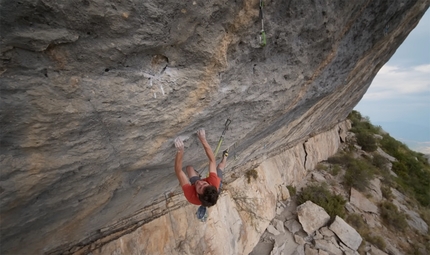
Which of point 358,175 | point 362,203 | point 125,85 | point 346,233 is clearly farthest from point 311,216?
point 125,85

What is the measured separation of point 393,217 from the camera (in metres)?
8.59

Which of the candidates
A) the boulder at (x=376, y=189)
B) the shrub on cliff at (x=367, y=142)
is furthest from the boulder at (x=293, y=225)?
the shrub on cliff at (x=367, y=142)

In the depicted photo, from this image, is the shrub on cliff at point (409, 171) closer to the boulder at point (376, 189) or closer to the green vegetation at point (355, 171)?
the boulder at point (376, 189)

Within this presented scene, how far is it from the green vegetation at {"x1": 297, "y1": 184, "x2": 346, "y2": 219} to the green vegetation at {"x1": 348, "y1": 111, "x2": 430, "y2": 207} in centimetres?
214

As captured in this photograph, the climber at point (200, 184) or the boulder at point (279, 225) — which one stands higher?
the climber at point (200, 184)

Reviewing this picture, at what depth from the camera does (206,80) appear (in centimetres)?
211

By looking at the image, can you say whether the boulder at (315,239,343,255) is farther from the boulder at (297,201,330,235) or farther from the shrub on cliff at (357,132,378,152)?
the shrub on cliff at (357,132,378,152)

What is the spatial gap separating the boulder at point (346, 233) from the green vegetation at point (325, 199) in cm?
35

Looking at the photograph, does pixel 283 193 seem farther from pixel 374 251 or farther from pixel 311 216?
pixel 374 251

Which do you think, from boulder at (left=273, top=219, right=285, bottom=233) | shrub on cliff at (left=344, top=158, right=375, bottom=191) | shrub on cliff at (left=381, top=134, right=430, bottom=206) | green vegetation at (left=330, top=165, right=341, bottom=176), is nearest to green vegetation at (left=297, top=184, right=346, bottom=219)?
boulder at (left=273, top=219, right=285, bottom=233)

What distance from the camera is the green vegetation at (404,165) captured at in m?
11.5

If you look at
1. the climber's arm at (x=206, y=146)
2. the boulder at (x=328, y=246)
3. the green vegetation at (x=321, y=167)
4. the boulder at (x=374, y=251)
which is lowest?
the boulder at (x=374, y=251)

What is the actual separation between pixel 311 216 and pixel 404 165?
9.67m

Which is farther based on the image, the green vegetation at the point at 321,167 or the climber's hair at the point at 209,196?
the green vegetation at the point at 321,167
